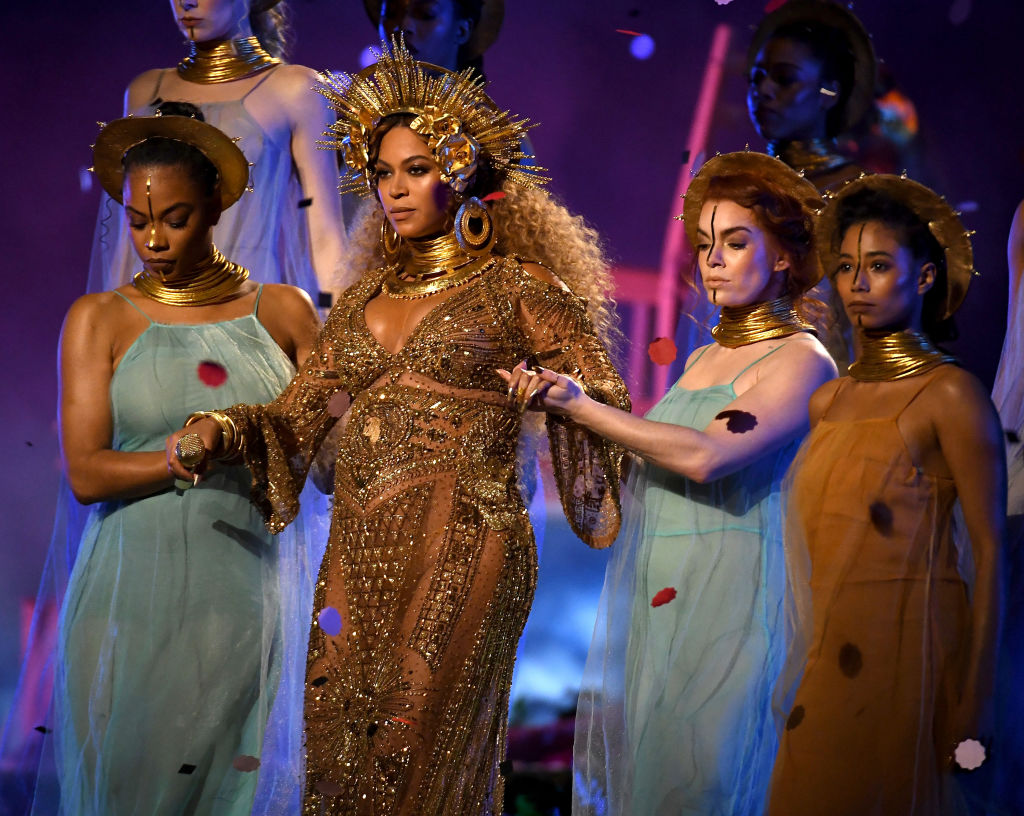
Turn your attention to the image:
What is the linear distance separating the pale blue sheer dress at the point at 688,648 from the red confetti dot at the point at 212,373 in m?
1.10

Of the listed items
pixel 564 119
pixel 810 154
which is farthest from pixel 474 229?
pixel 564 119

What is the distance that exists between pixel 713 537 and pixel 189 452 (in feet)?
4.00

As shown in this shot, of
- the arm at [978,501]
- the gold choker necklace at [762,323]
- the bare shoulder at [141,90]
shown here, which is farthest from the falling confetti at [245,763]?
the bare shoulder at [141,90]

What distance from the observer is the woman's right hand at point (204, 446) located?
324cm

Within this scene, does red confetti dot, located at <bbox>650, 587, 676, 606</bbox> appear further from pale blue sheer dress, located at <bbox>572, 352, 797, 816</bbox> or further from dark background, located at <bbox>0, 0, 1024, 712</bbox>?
dark background, located at <bbox>0, 0, 1024, 712</bbox>

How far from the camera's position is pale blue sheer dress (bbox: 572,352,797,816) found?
3072mm

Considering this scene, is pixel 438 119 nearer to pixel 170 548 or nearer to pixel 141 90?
pixel 170 548

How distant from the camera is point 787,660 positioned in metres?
3.07

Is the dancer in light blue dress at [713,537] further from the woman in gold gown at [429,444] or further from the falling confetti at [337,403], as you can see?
the falling confetti at [337,403]

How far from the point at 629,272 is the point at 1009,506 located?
1568 millimetres

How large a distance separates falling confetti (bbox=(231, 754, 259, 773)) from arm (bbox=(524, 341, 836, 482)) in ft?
4.00

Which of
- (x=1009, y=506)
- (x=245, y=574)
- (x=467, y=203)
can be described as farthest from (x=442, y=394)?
(x=1009, y=506)

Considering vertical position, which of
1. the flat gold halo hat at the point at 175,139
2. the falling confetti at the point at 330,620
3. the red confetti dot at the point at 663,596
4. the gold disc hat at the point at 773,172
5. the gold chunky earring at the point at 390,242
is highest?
the flat gold halo hat at the point at 175,139

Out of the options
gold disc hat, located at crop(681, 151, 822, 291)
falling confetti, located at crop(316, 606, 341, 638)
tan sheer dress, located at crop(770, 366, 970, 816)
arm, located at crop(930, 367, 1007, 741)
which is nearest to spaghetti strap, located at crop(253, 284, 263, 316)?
falling confetti, located at crop(316, 606, 341, 638)
